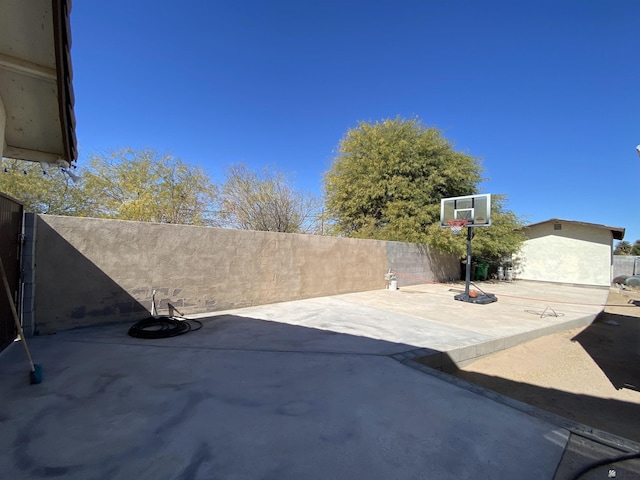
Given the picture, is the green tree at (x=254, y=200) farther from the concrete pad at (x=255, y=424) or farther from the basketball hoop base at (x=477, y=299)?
the concrete pad at (x=255, y=424)

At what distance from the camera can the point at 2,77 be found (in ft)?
8.71

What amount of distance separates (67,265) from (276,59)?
315 inches

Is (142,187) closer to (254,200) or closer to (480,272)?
(254,200)

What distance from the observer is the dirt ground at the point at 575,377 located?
3.35 meters

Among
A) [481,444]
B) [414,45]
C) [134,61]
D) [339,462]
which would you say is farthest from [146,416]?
[414,45]

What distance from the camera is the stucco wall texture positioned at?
4566 mm

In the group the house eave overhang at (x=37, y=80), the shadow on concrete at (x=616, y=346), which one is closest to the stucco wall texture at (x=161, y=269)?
the house eave overhang at (x=37, y=80)

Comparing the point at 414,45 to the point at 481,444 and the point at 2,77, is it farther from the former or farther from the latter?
the point at 481,444

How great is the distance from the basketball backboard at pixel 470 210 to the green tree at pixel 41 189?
1365 centimetres

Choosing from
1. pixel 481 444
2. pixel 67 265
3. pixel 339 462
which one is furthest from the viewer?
pixel 67 265

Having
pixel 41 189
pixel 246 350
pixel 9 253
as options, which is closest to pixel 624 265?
pixel 246 350

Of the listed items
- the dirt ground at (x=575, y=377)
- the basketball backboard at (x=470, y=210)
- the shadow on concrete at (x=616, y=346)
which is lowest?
the shadow on concrete at (x=616, y=346)

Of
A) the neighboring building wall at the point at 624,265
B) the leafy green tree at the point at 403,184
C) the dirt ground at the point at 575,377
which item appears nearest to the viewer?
the dirt ground at the point at 575,377

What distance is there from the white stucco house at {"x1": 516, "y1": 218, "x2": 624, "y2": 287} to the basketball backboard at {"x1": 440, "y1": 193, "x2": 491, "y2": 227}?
9.86m
